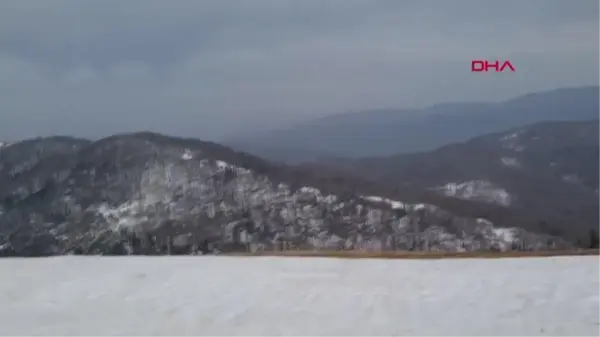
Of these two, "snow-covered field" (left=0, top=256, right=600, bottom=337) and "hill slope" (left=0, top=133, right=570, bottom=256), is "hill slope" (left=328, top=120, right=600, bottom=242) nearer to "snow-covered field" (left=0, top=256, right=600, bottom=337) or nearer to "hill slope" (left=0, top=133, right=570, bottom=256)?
"hill slope" (left=0, top=133, right=570, bottom=256)

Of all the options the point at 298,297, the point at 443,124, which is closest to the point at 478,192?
the point at 443,124

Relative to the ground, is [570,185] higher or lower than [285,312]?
lower

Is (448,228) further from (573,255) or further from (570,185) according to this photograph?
(573,255)

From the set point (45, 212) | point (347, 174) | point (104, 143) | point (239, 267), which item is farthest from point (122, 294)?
point (104, 143)

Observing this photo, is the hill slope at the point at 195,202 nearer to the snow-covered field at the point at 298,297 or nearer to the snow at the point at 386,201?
the snow at the point at 386,201

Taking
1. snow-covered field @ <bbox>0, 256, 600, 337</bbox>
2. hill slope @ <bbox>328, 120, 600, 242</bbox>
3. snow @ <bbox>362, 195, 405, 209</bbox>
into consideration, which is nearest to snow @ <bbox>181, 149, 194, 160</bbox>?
snow @ <bbox>362, 195, 405, 209</bbox>

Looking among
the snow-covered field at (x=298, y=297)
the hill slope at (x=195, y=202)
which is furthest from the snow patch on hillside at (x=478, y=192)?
the snow-covered field at (x=298, y=297)

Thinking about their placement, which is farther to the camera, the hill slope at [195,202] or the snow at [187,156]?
the snow at [187,156]

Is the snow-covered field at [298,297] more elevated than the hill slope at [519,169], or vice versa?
the snow-covered field at [298,297]
